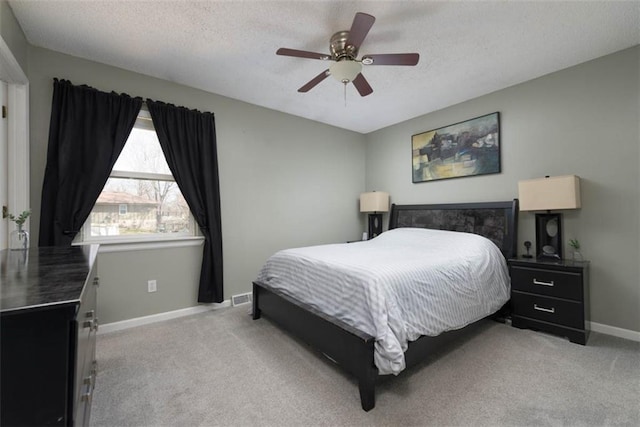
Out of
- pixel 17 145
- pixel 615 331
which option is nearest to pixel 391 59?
pixel 17 145

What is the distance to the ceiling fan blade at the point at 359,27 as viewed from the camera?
1.71 meters

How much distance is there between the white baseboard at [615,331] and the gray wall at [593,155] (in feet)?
0.14

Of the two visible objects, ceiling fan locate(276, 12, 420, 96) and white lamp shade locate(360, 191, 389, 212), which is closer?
ceiling fan locate(276, 12, 420, 96)

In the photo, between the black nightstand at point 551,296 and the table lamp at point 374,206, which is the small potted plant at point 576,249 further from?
the table lamp at point 374,206

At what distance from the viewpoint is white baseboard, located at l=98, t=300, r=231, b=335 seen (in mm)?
2689

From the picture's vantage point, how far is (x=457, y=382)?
1876 mm

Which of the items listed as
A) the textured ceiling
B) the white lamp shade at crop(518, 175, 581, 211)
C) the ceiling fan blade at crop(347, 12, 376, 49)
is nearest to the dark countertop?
the textured ceiling

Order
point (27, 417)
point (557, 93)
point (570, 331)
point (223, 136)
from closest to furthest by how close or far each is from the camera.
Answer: point (27, 417) → point (570, 331) → point (557, 93) → point (223, 136)

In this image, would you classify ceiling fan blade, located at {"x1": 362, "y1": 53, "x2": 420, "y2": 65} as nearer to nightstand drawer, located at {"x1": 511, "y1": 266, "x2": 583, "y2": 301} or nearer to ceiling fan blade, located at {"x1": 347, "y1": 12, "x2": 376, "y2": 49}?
ceiling fan blade, located at {"x1": 347, "y1": 12, "x2": 376, "y2": 49}

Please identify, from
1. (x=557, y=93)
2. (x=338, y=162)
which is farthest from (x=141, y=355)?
(x=557, y=93)

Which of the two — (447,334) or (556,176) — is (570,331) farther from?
(556,176)

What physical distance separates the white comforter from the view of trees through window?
1285mm

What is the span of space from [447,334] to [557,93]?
2753mm

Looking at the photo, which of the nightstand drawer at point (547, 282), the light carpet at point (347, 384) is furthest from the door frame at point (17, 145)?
the nightstand drawer at point (547, 282)
